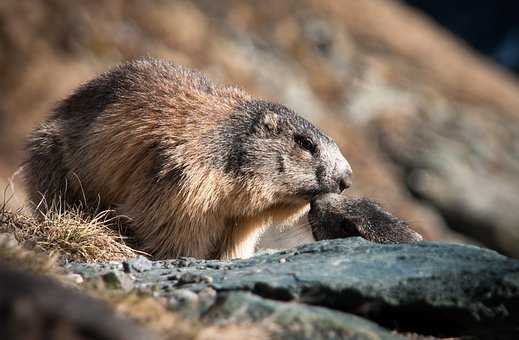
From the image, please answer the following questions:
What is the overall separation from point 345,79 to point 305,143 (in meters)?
32.6

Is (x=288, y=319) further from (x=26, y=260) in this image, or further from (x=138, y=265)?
(x=138, y=265)

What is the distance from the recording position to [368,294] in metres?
6.22

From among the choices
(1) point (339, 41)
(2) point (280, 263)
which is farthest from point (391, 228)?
(1) point (339, 41)

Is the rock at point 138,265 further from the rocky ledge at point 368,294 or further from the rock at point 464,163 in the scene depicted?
the rock at point 464,163

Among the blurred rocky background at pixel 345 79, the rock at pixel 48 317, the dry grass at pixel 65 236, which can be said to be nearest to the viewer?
the rock at pixel 48 317

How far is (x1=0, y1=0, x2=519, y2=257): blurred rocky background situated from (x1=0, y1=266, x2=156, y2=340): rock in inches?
822

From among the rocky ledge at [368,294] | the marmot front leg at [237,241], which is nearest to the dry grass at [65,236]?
the rocky ledge at [368,294]

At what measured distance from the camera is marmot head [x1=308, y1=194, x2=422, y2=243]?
899cm

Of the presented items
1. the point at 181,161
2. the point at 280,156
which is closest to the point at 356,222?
the point at 280,156

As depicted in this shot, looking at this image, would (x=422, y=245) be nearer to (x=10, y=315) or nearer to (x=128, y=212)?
(x=128, y=212)

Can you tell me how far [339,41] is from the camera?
1756 inches

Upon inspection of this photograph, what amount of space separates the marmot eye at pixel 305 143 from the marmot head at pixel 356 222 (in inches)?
35.5

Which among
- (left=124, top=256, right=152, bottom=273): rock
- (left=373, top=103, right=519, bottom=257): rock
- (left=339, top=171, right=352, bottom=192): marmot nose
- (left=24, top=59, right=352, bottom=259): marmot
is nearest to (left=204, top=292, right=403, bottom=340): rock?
(left=124, top=256, right=152, bottom=273): rock

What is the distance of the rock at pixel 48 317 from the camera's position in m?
3.68
